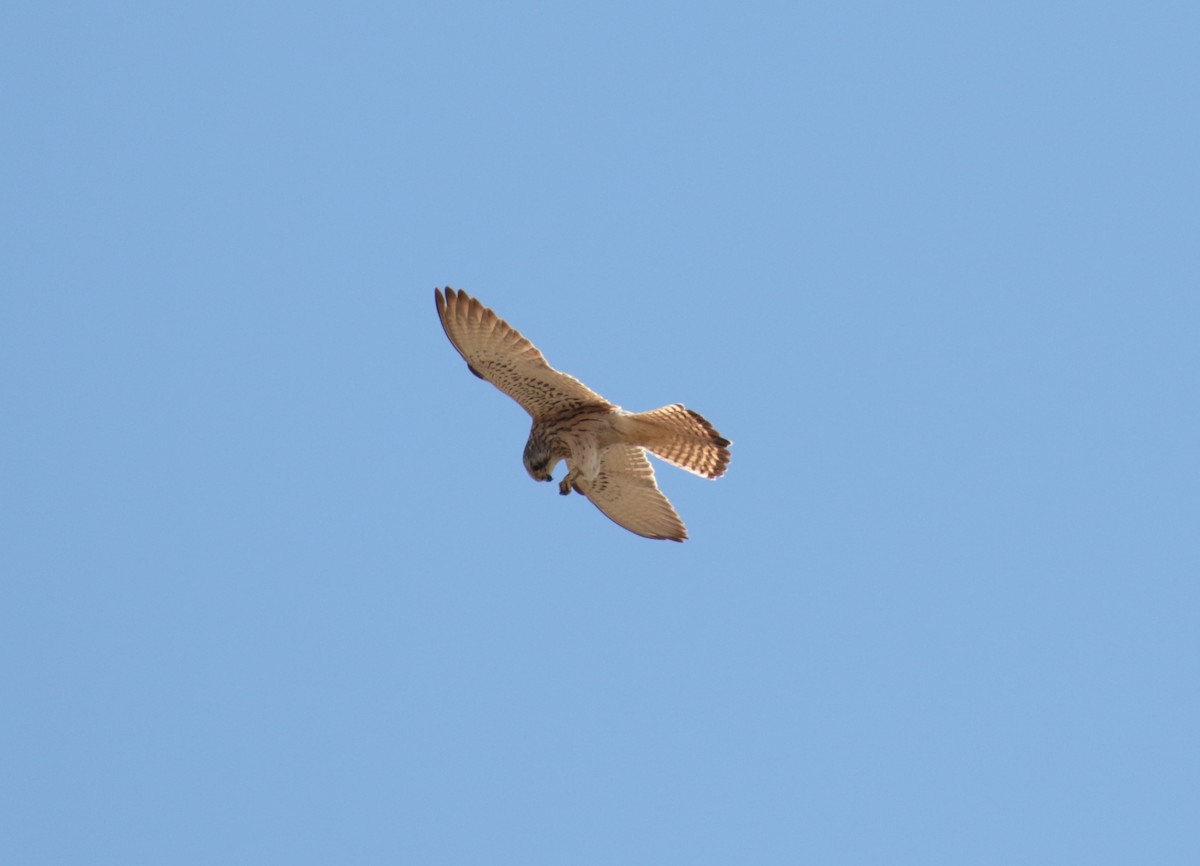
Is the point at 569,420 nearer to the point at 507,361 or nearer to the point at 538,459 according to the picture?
the point at 538,459

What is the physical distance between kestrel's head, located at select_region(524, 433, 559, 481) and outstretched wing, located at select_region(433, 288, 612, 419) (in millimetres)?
166

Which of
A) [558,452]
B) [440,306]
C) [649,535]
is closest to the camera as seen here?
[440,306]

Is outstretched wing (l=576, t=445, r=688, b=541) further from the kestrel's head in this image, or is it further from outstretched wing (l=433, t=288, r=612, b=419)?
outstretched wing (l=433, t=288, r=612, b=419)

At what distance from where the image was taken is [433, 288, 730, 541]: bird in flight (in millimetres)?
10219

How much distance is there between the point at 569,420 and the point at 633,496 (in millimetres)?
1126

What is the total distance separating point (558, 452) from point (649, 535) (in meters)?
1.24

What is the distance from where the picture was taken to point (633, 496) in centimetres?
1166

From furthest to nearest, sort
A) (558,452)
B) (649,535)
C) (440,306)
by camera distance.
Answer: (649,535)
(558,452)
(440,306)

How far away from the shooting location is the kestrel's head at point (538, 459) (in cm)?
1077

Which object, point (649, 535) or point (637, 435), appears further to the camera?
point (649, 535)

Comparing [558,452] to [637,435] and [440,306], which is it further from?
[440,306]

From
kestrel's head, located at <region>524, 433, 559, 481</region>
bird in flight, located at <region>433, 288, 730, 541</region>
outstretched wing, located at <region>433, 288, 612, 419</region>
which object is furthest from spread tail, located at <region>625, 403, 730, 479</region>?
kestrel's head, located at <region>524, 433, 559, 481</region>

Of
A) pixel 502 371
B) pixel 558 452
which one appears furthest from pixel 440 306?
pixel 558 452

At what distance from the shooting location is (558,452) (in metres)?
10.8
